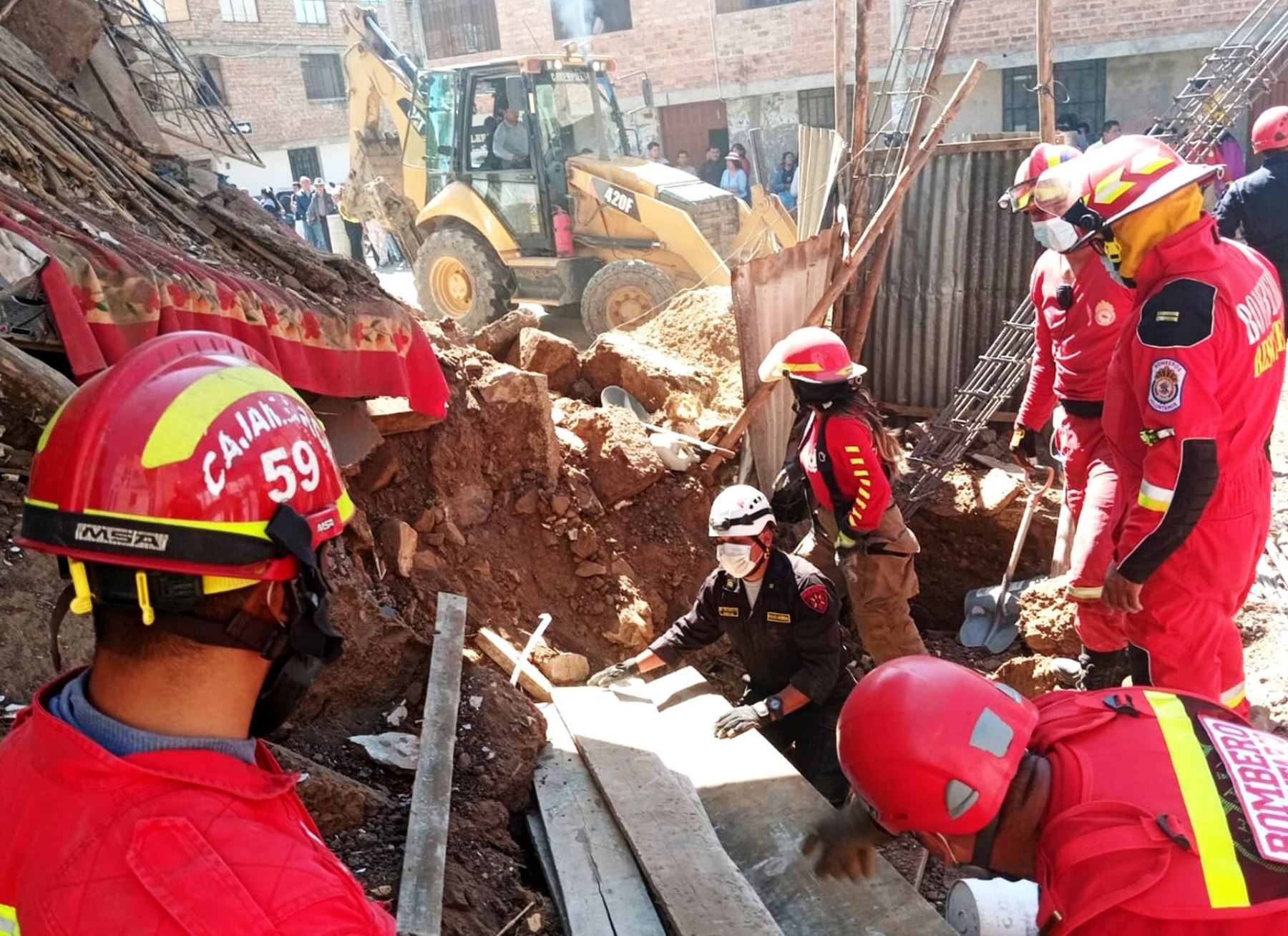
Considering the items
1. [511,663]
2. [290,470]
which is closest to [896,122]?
[511,663]

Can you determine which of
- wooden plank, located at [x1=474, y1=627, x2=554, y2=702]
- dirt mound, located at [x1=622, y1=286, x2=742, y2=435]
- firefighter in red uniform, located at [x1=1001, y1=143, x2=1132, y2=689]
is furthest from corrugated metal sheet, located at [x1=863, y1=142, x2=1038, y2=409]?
wooden plank, located at [x1=474, y1=627, x2=554, y2=702]

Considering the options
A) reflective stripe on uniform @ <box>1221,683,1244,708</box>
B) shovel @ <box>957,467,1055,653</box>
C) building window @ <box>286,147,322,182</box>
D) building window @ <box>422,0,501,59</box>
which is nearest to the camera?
reflective stripe on uniform @ <box>1221,683,1244,708</box>

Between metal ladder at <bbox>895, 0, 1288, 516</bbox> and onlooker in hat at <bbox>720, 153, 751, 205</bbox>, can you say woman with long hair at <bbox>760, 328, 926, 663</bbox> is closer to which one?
metal ladder at <bbox>895, 0, 1288, 516</bbox>

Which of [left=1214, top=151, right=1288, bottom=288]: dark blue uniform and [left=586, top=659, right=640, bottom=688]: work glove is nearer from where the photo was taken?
[left=586, top=659, right=640, bottom=688]: work glove

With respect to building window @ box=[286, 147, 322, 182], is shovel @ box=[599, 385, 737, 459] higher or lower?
lower

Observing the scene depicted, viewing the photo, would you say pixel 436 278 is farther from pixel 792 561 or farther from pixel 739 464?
pixel 792 561

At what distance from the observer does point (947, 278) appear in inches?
301

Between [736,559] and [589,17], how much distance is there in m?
19.2

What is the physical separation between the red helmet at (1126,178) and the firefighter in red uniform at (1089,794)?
1.93m

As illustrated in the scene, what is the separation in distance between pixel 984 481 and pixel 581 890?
184 inches

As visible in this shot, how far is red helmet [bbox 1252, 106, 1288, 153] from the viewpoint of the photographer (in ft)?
21.7

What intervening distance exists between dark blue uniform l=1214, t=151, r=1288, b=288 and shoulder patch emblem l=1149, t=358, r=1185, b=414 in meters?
4.07

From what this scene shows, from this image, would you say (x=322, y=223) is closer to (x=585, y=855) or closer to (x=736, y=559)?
(x=736, y=559)

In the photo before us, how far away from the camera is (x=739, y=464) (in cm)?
680
